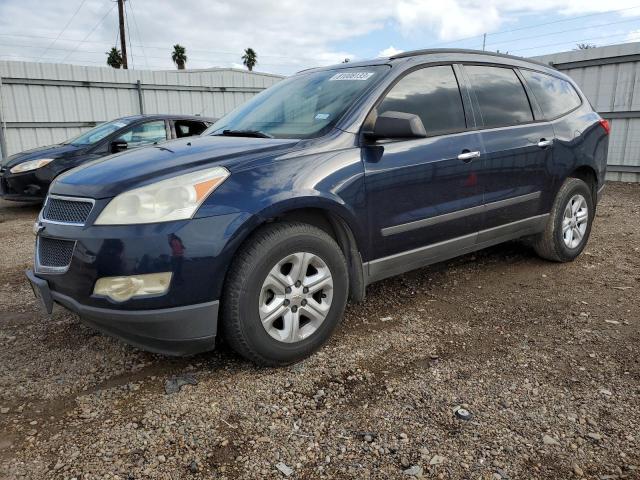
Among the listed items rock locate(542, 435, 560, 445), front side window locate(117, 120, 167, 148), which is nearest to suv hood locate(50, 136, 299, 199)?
rock locate(542, 435, 560, 445)

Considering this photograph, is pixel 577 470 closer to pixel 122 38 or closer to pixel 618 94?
pixel 618 94

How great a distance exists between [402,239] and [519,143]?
140 cm

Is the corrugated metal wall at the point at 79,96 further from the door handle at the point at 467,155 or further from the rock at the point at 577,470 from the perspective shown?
the rock at the point at 577,470

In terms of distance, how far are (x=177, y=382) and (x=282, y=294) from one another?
72cm

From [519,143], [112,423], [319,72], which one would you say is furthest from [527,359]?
[319,72]

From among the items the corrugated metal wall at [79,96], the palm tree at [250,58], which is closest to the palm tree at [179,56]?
the palm tree at [250,58]

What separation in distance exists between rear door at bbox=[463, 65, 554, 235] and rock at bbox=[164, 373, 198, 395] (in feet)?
7.49

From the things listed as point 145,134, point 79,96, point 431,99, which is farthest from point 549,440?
point 79,96

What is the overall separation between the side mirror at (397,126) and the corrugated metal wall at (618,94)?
833 centimetres

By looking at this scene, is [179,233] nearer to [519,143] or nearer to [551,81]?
[519,143]

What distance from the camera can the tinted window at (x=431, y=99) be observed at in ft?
10.3

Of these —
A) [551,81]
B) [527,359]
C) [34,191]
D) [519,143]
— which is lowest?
[527,359]

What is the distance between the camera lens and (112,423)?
2229 millimetres

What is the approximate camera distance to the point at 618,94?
30.2ft
